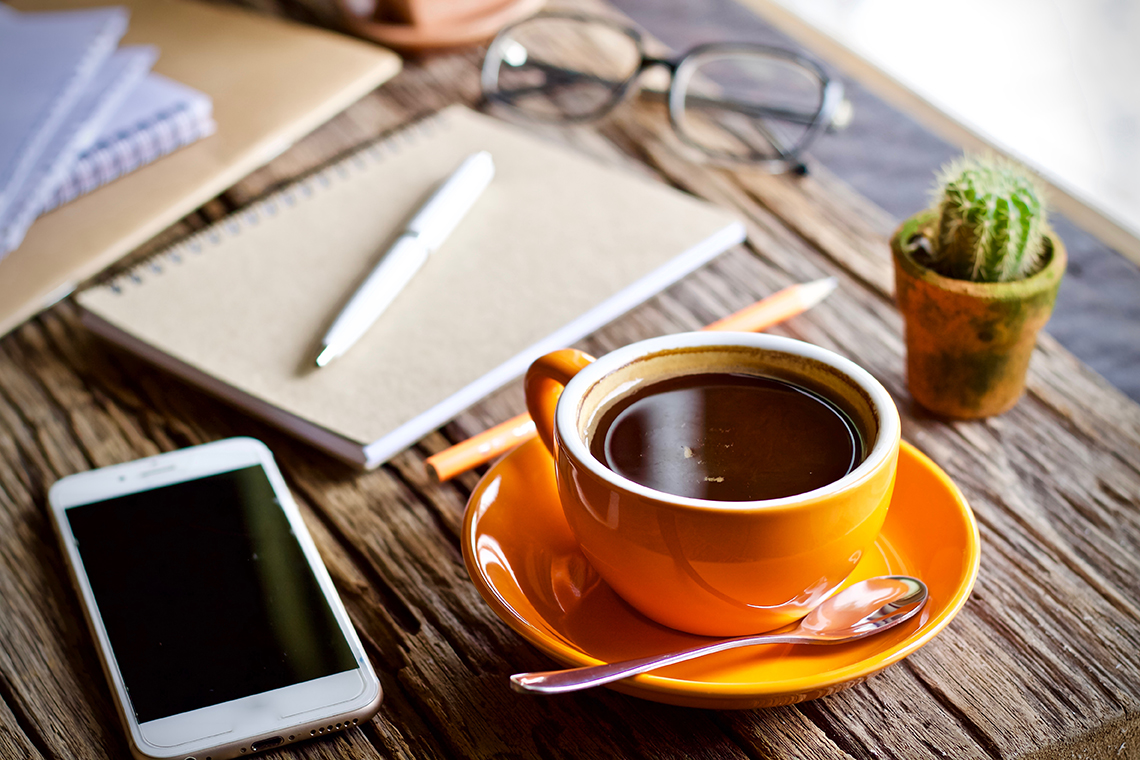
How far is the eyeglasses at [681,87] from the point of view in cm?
93

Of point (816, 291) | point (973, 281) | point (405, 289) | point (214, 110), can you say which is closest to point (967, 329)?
point (973, 281)

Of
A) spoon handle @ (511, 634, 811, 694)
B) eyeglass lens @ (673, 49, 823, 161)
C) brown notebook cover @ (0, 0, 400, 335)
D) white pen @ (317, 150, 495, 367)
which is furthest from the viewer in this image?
eyeglass lens @ (673, 49, 823, 161)

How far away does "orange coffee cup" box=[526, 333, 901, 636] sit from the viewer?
1.28 ft

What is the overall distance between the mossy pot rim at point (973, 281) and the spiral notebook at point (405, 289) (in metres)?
0.19

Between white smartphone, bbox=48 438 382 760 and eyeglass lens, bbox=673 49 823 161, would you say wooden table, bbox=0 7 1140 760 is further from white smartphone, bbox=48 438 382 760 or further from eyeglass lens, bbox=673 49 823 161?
eyeglass lens, bbox=673 49 823 161

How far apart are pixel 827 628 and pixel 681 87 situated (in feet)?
2.21

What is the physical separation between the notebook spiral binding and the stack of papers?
0.13 metres

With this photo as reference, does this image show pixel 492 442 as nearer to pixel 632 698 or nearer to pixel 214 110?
pixel 632 698

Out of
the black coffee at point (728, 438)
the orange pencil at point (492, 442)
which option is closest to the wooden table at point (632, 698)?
the orange pencil at point (492, 442)

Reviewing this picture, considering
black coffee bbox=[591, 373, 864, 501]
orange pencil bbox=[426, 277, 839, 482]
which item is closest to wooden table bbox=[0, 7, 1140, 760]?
orange pencil bbox=[426, 277, 839, 482]

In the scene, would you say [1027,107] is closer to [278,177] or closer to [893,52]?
[893,52]

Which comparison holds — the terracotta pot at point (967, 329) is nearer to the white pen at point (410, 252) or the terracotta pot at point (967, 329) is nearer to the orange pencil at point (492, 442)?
the orange pencil at point (492, 442)

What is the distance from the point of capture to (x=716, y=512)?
384 mm

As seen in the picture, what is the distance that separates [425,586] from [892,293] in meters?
0.43
